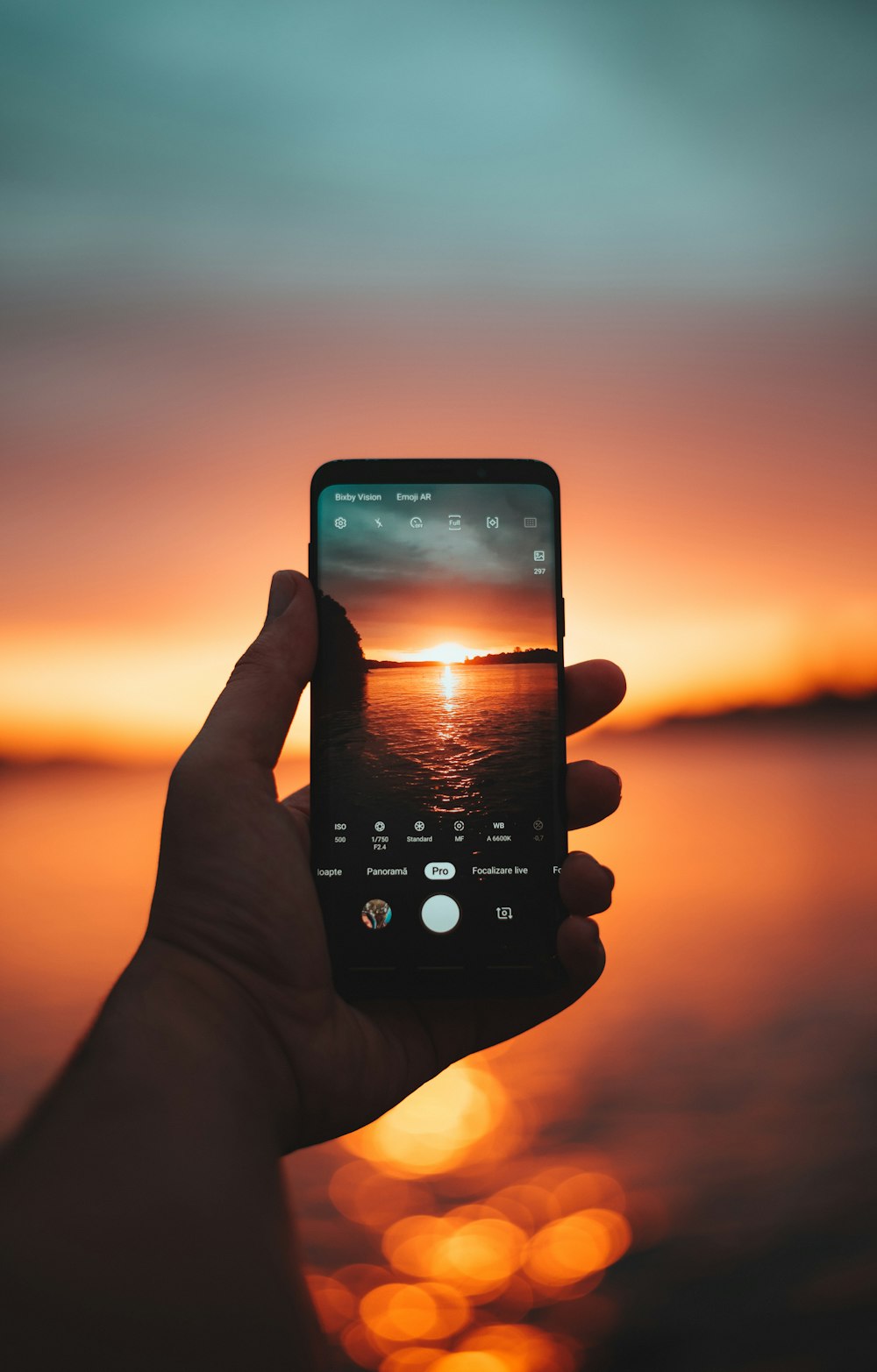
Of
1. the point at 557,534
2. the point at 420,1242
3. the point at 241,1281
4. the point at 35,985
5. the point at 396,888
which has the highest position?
the point at 557,534

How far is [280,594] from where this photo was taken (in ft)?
8.21

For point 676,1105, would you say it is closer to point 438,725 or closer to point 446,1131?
point 446,1131

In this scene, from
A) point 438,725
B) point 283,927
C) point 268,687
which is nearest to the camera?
point 283,927

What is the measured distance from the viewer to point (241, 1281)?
4.74 feet

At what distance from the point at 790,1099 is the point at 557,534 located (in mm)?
11763

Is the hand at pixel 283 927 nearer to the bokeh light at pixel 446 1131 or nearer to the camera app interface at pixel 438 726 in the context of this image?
the camera app interface at pixel 438 726

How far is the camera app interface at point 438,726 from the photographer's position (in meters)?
2.38

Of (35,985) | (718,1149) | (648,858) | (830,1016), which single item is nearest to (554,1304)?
(718,1149)

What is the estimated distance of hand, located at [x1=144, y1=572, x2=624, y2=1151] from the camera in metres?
2.18

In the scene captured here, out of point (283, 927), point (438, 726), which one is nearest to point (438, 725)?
point (438, 726)

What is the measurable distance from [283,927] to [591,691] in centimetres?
121

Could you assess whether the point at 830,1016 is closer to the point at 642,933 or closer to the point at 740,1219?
the point at 642,933

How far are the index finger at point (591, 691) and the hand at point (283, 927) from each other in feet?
0.56

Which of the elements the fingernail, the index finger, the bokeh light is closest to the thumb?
the fingernail
